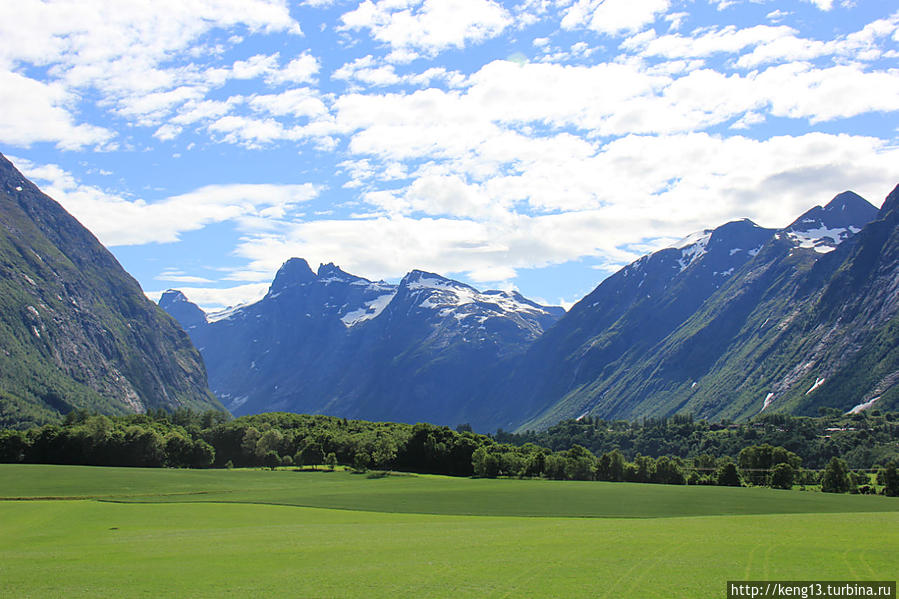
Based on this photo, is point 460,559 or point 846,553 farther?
point 460,559

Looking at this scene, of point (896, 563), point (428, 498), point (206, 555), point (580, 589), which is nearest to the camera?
point (580, 589)

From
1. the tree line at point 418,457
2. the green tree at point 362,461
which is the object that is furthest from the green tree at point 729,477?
the green tree at point 362,461

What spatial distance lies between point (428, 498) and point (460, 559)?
2605 inches

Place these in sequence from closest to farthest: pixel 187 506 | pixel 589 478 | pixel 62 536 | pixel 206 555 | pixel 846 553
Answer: pixel 846 553, pixel 206 555, pixel 62 536, pixel 187 506, pixel 589 478

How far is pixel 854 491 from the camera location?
148000 millimetres

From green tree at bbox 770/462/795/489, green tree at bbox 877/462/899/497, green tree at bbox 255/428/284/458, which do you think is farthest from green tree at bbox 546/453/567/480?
green tree at bbox 255/428/284/458

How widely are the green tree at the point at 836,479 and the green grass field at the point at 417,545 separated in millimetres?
43329

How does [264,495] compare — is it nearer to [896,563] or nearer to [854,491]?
[896,563]

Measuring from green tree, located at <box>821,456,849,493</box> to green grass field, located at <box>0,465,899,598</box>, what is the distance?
142ft

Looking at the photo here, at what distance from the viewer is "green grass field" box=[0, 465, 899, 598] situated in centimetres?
3738

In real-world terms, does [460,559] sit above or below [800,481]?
above

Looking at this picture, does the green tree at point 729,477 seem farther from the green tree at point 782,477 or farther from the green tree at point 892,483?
the green tree at point 892,483

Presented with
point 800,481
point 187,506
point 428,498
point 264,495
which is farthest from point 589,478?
point 187,506

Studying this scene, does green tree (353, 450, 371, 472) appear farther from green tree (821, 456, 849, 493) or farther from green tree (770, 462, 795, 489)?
green tree (821, 456, 849, 493)
